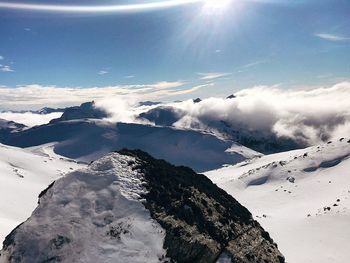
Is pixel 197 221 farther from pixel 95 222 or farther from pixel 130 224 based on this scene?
pixel 95 222

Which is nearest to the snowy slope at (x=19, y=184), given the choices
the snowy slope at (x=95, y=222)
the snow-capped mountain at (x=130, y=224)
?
the snowy slope at (x=95, y=222)

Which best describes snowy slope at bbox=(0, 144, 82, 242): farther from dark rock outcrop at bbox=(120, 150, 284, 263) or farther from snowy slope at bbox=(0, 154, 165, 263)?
dark rock outcrop at bbox=(120, 150, 284, 263)

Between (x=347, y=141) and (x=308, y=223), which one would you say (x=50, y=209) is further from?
(x=347, y=141)

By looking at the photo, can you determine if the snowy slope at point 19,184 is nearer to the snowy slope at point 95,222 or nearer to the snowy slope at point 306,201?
the snowy slope at point 95,222

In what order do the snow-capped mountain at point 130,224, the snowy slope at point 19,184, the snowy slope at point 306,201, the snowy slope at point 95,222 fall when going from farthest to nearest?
the snowy slope at point 19,184 → the snowy slope at point 306,201 → the snow-capped mountain at point 130,224 → the snowy slope at point 95,222

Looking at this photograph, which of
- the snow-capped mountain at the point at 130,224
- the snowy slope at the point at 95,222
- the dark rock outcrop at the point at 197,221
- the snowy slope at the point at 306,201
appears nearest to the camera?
the snowy slope at the point at 95,222

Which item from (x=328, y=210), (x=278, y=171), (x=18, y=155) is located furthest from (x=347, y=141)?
(x=18, y=155)

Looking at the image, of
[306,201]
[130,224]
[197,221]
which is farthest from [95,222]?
[306,201]
